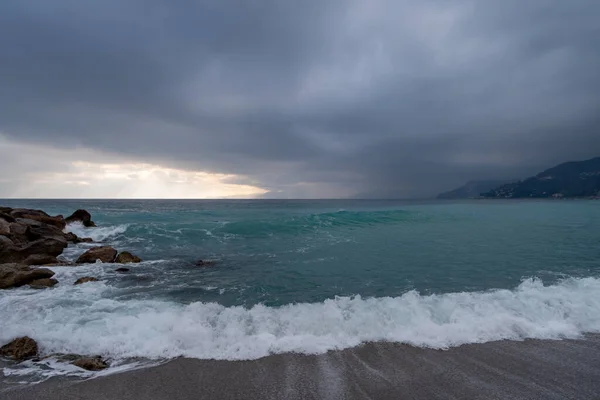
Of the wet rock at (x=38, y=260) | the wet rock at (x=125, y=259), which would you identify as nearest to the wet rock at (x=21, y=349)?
the wet rock at (x=125, y=259)

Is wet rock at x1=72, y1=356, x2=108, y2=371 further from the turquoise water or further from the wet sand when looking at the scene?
the turquoise water

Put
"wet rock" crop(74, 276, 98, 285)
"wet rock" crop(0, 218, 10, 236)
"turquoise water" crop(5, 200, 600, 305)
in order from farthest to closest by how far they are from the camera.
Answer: "wet rock" crop(0, 218, 10, 236), "wet rock" crop(74, 276, 98, 285), "turquoise water" crop(5, 200, 600, 305)

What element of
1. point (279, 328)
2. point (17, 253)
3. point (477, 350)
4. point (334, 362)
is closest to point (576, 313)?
point (477, 350)

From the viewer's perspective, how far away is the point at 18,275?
1007cm

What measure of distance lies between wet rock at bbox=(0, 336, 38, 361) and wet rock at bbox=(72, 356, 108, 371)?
1082mm

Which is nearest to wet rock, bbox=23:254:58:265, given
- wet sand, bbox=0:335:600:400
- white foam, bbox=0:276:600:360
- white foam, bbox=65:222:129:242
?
white foam, bbox=0:276:600:360

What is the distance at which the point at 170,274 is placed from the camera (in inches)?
483

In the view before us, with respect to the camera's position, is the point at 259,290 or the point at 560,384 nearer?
the point at 560,384

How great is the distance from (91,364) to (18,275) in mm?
7714

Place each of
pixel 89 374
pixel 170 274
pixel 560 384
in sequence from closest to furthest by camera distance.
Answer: pixel 560 384 → pixel 89 374 → pixel 170 274

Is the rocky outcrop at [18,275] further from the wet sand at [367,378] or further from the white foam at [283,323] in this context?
the wet sand at [367,378]

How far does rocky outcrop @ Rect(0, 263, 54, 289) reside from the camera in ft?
32.2

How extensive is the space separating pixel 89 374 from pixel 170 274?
7.65m

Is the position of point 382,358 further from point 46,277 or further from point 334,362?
point 46,277
